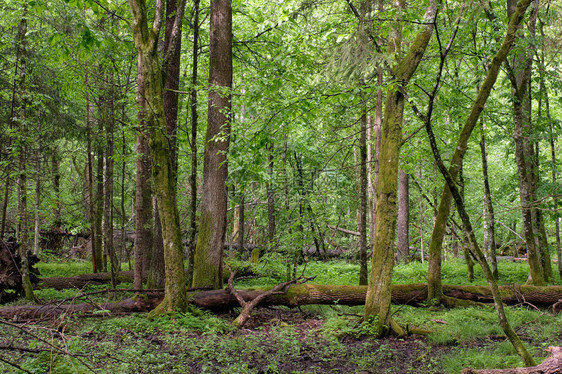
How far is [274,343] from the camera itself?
6023mm

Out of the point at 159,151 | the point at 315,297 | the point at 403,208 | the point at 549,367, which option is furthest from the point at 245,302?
the point at 403,208

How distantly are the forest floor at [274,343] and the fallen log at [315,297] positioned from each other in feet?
0.99

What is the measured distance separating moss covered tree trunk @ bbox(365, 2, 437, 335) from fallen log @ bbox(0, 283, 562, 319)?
1824 mm

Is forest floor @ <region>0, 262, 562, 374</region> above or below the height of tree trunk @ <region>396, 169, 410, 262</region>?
below

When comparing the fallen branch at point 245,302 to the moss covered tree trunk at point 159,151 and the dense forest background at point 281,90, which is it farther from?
the dense forest background at point 281,90

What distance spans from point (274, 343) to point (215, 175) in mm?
4094


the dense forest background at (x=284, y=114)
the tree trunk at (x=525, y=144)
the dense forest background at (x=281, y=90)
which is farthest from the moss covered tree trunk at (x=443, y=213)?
the tree trunk at (x=525, y=144)

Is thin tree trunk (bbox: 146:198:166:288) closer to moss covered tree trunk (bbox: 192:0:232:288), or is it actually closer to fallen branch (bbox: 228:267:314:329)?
moss covered tree trunk (bbox: 192:0:232:288)

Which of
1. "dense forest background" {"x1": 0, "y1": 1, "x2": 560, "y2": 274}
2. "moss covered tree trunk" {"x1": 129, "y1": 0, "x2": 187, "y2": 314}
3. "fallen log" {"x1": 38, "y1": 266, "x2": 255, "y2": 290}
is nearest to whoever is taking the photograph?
"moss covered tree trunk" {"x1": 129, "y1": 0, "x2": 187, "y2": 314}

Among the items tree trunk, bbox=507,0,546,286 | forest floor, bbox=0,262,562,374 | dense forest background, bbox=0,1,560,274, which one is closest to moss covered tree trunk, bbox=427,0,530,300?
forest floor, bbox=0,262,562,374

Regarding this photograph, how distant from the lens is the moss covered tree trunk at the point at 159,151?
6.28m

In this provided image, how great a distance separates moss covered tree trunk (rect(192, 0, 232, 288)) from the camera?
8.61 metres

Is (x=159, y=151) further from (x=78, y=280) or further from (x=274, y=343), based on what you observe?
(x=78, y=280)

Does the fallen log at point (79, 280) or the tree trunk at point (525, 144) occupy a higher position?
the tree trunk at point (525, 144)
